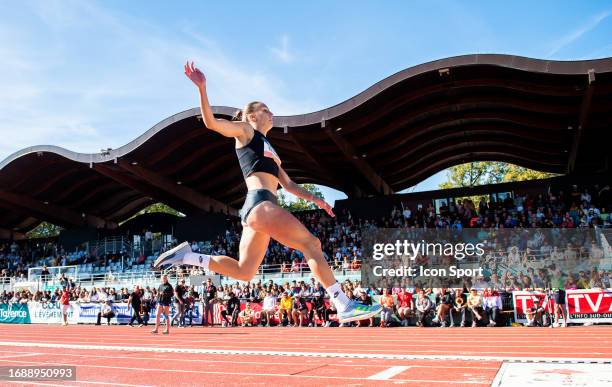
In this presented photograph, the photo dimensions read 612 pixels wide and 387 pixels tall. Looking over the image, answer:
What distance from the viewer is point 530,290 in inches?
635

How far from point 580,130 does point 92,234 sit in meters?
32.9

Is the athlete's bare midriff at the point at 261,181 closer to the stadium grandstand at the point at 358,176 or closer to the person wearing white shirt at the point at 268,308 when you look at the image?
the stadium grandstand at the point at 358,176

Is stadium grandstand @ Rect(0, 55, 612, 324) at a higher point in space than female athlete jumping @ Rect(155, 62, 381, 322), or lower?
higher

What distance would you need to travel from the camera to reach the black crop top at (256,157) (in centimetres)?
470

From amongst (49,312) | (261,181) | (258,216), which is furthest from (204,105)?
(49,312)

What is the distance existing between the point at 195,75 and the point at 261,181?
101cm

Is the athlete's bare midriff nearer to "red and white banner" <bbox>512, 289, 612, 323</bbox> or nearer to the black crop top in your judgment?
the black crop top

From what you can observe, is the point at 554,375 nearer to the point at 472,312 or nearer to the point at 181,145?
the point at 472,312

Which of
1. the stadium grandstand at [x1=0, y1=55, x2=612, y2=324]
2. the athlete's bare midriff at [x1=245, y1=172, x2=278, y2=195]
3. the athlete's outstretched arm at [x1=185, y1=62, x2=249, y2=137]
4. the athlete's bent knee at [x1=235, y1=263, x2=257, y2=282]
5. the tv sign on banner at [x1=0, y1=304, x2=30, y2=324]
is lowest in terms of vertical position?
the tv sign on banner at [x1=0, y1=304, x2=30, y2=324]

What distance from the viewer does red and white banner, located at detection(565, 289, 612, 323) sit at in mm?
15086

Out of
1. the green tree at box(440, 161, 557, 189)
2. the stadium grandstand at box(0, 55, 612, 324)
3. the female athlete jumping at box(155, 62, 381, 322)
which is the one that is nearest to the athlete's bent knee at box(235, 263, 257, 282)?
the female athlete jumping at box(155, 62, 381, 322)

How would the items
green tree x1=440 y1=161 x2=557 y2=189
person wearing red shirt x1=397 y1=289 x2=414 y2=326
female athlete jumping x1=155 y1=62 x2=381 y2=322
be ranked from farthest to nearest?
green tree x1=440 y1=161 x2=557 y2=189 < person wearing red shirt x1=397 y1=289 x2=414 y2=326 < female athlete jumping x1=155 y1=62 x2=381 y2=322

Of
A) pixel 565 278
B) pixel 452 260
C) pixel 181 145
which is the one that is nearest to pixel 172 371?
pixel 565 278

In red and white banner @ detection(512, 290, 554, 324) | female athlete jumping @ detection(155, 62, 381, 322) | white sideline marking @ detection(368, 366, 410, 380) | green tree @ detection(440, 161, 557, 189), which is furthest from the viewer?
green tree @ detection(440, 161, 557, 189)
